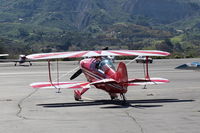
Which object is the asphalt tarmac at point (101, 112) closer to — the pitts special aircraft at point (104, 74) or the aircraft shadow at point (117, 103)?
the aircraft shadow at point (117, 103)

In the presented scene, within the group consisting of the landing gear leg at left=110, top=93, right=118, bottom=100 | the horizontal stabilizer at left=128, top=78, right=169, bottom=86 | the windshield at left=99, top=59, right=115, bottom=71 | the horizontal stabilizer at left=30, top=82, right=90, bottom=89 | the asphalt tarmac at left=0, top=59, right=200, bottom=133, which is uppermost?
the windshield at left=99, top=59, right=115, bottom=71

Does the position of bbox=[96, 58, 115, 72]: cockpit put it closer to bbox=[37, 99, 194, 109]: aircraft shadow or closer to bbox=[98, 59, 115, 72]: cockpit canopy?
bbox=[98, 59, 115, 72]: cockpit canopy

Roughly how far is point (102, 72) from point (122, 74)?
1981 mm

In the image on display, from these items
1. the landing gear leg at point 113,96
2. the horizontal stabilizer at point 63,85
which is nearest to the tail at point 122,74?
the landing gear leg at point 113,96

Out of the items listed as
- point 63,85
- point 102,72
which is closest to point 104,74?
point 102,72

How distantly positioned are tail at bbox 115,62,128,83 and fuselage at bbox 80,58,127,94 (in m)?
0.25

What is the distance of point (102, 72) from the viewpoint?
64.8 feet

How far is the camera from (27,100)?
72.3 feet

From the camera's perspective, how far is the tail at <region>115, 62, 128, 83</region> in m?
17.8

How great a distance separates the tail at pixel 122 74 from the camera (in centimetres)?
1777

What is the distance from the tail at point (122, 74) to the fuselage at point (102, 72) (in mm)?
253

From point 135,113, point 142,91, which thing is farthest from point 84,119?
point 142,91

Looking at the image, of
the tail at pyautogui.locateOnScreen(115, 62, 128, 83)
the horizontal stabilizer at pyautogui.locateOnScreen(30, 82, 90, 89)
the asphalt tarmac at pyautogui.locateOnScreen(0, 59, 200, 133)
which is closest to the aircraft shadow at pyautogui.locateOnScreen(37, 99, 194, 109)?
the asphalt tarmac at pyautogui.locateOnScreen(0, 59, 200, 133)

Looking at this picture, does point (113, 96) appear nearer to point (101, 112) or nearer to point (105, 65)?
point (105, 65)
